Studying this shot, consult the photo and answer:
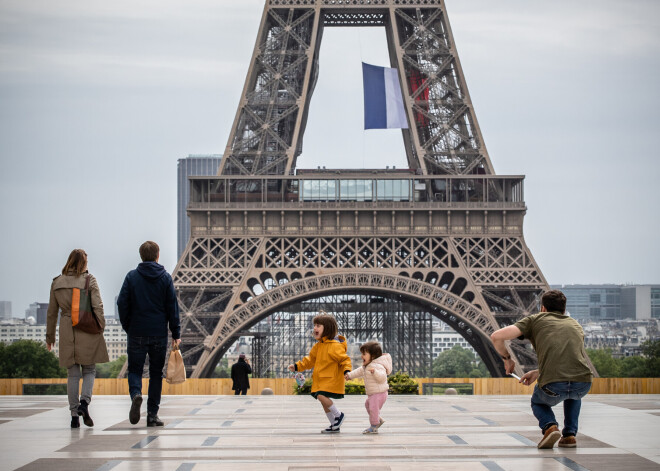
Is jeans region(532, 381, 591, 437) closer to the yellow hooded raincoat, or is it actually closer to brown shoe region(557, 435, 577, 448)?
brown shoe region(557, 435, 577, 448)

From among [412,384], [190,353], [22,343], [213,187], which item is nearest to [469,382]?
[412,384]

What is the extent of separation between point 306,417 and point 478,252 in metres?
38.6

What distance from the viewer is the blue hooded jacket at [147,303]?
14.5 m

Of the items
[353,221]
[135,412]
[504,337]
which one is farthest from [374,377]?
[353,221]

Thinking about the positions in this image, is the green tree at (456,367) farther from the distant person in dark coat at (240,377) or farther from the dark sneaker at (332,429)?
the dark sneaker at (332,429)

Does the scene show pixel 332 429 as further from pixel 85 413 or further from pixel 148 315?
pixel 85 413

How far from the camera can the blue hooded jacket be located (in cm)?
1452

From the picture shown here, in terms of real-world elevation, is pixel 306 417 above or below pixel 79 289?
below

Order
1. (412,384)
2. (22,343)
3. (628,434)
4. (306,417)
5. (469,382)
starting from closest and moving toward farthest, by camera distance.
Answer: (628,434), (306,417), (412,384), (469,382), (22,343)

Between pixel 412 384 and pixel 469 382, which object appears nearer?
pixel 412 384

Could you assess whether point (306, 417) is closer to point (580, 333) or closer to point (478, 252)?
point (580, 333)

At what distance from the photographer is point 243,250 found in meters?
54.0

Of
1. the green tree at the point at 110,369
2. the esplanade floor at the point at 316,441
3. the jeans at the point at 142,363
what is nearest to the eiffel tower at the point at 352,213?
the esplanade floor at the point at 316,441

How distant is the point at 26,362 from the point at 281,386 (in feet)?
165
